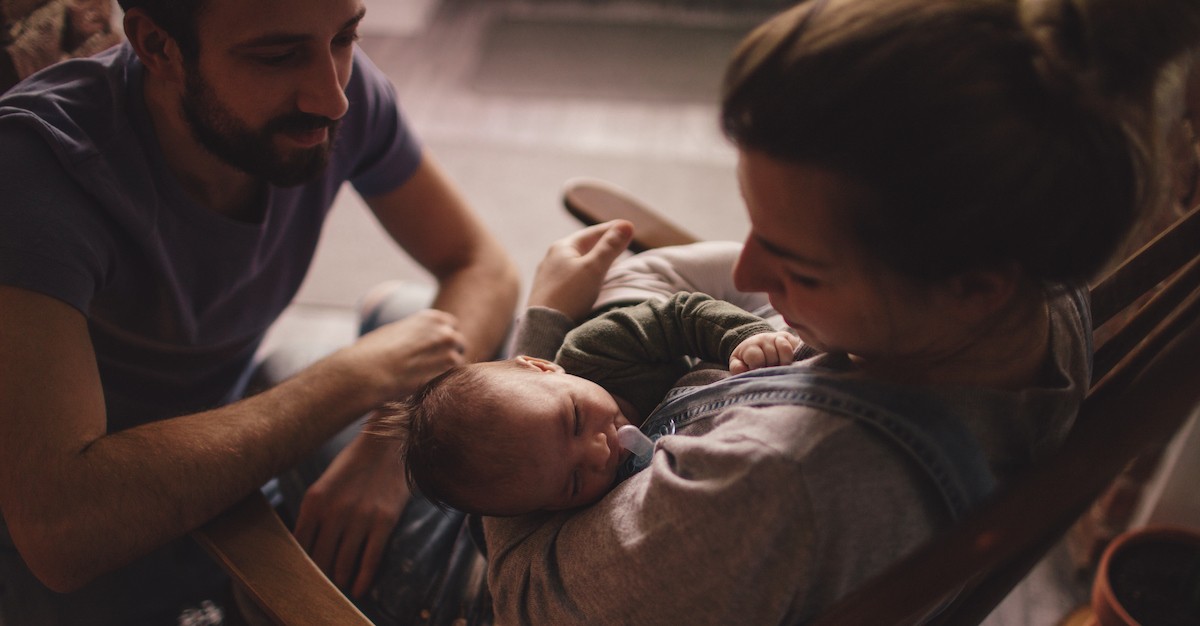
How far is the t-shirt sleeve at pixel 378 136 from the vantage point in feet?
4.26

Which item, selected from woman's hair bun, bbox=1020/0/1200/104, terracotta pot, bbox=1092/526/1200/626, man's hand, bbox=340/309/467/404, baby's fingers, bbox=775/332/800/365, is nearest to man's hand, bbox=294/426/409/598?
man's hand, bbox=340/309/467/404

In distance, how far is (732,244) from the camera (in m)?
1.18

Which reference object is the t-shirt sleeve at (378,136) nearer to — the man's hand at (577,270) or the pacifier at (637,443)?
the man's hand at (577,270)

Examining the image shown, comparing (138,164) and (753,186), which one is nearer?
(753,186)

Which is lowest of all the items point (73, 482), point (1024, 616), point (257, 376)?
point (1024, 616)

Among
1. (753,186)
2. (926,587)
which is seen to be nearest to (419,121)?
(753,186)

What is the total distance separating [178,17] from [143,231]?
269 mm

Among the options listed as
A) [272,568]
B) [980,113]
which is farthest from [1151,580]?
[272,568]

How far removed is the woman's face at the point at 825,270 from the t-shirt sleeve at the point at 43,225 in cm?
77

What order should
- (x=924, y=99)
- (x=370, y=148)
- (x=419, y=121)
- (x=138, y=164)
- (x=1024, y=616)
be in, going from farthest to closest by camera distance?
1. (x=419, y=121)
2. (x=1024, y=616)
3. (x=370, y=148)
4. (x=138, y=164)
5. (x=924, y=99)

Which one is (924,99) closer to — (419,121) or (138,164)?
(138,164)

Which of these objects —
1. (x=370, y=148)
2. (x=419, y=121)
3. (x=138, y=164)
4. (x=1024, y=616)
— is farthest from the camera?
(x=419, y=121)

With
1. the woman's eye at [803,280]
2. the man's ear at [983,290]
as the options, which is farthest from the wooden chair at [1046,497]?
the woman's eye at [803,280]

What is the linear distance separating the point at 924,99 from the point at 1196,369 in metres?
0.27
